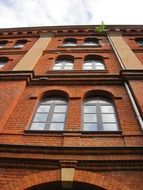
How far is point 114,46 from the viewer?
14.7 meters

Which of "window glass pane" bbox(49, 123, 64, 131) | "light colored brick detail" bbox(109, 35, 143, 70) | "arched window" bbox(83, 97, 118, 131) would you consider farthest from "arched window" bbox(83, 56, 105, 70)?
"window glass pane" bbox(49, 123, 64, 131)

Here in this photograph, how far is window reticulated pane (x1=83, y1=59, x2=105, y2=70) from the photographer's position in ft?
43.0

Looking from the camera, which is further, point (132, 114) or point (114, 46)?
→ point (114, 46)

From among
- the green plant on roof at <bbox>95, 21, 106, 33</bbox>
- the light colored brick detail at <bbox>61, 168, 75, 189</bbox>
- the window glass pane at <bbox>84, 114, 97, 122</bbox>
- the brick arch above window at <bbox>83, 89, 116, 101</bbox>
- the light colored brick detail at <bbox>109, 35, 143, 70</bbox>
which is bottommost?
the light colored brick detail at <bbox>61, 168, 75, 189</bbox>

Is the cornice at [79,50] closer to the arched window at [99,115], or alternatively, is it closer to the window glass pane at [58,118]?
the arched window at [99,115]

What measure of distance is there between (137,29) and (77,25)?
3.83 m

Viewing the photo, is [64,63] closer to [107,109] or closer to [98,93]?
[98,93]

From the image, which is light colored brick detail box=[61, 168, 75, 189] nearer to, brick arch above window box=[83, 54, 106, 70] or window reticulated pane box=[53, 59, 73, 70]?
brick arch above window box=[83, 54, 106, 70]

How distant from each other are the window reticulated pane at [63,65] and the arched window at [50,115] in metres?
3.10

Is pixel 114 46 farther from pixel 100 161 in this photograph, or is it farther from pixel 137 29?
pixel 100 161

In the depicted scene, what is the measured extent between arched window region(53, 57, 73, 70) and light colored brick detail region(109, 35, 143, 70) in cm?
227

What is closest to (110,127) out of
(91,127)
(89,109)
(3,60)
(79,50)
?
(91,127)

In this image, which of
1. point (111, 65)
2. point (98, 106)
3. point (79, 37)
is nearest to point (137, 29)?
point (79, 37)

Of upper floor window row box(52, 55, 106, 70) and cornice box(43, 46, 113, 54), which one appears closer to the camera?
upper floor window row box(52, 55, 106, 70)
